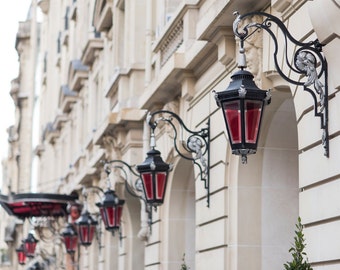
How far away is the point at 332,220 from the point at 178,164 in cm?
828

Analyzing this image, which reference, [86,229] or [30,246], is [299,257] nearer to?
[86,229]

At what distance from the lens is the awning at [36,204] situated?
3131 centimetres

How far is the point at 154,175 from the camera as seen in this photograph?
1510 cm

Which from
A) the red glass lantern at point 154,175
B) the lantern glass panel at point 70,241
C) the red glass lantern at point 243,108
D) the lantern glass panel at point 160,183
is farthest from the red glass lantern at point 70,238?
the red glass lantern at point 243,108

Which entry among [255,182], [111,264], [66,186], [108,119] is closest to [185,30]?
[255,182]

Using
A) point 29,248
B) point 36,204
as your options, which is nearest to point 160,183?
point 36,204

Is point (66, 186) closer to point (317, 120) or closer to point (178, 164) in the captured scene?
point (178, 164)

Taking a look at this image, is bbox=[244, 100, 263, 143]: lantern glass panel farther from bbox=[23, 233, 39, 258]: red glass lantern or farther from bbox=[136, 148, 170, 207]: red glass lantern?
bbox=[23, 233, 39, 258]: red glass lantern

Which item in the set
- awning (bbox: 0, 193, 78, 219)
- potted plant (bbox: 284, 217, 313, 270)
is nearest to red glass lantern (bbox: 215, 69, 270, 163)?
potted plant (bbox: 284, 217, 313, 270)

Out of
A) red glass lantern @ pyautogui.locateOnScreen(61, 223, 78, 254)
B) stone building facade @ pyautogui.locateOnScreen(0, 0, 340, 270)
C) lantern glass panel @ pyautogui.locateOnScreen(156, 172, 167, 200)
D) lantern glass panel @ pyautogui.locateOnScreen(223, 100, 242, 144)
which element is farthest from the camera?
red glass lantern @ pyautogui.locateOnScreen(61, 223, 78, 254)

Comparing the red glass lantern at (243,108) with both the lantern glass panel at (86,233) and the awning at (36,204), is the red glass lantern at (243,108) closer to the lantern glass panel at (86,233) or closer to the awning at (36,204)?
the lantern glass panel at (86,233)

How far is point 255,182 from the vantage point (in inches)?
548

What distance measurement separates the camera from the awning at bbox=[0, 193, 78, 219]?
3131 cm

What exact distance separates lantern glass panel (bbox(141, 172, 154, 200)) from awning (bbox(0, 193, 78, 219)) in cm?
1587
